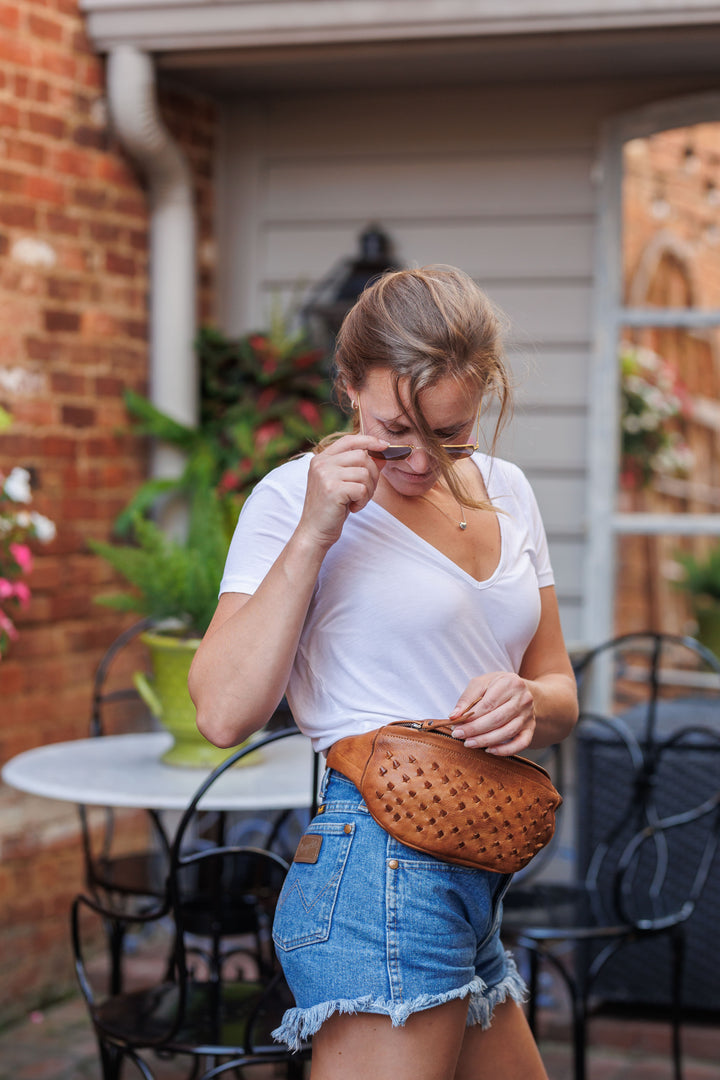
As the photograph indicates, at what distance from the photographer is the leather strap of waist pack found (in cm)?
140

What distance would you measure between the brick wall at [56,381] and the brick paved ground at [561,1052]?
18cm

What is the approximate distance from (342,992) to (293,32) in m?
3.02

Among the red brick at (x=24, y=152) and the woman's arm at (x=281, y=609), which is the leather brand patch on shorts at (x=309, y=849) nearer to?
the woman's arm at (x=281, y=609)

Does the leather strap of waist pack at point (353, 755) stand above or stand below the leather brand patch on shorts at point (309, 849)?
above

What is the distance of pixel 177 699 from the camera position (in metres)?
2.54

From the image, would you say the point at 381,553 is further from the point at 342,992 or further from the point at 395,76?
the point at 395,76

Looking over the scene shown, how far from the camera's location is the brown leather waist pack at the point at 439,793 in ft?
4.53

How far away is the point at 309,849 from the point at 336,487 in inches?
16.9

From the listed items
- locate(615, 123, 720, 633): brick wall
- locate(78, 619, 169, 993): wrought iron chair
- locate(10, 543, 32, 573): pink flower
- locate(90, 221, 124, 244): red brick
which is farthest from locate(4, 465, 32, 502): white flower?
locate(615, 123, 720, 633): brick wall

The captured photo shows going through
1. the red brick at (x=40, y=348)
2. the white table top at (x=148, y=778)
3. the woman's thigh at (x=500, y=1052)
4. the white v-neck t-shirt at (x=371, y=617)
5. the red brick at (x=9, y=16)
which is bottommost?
the woman's thigh at (x=500, y=1052)

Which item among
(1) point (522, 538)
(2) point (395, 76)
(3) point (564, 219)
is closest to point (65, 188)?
(2) point (395, 76)

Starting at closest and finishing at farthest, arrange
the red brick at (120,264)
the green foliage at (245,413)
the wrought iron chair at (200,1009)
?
the wrought iron chair at (200,1009) < the red brick at (120,264) < the green foliage at (245,413)

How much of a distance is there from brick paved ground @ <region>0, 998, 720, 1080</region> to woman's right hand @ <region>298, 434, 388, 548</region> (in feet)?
7.10

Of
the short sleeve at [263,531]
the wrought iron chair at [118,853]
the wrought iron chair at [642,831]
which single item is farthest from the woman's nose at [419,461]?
the wrought iron chair at [642,831]
